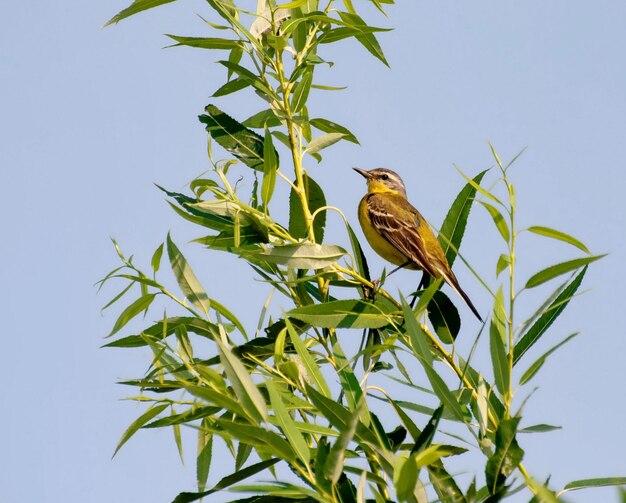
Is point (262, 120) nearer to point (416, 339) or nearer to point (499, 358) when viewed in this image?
point (416, 339)

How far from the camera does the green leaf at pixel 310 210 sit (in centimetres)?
439

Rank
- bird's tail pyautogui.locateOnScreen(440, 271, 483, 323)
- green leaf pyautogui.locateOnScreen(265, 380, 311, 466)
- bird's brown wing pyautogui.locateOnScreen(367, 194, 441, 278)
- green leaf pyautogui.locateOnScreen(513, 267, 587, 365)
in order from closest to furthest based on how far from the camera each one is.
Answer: green leaf pyautogui.locateOnScreen(265, 380, 311, 466) < green leaf pyautogui.locateOnScreen(513, 267, 587, 365) < bird's tail pyautogui.locateOnScreen(440, 271, 483, 323) < bird's brown wing pyautogui.locateOnScreen(367, 194, 441, 278)

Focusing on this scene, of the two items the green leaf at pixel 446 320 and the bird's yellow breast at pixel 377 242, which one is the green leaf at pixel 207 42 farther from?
the bird's yellow breast at pixel 377 242

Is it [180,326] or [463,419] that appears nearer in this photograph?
[463,419]

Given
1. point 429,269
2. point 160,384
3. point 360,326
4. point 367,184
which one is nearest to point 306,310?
point 360,326

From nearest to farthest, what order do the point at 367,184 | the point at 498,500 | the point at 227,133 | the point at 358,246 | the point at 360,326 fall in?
the point at 498,500 → the point at 360,326 → the point at 358,246 → the point at 227,133 → the point at 367,184

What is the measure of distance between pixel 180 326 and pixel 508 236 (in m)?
1.32

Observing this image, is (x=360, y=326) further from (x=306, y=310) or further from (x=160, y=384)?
(x=160, y=384)

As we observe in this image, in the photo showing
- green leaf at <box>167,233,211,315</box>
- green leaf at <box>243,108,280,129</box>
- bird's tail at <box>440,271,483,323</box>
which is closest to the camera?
green leaf at <box>167,233,211,315</box>

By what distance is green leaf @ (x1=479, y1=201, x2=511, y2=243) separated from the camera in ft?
11.0

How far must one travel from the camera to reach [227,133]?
4734mm

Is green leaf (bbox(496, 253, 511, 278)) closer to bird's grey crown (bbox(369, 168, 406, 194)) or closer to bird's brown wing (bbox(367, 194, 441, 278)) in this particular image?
bird's brown wing (bbox(367, 194, 441, 278))

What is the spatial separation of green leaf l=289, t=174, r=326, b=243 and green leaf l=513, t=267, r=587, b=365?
1.08 metres

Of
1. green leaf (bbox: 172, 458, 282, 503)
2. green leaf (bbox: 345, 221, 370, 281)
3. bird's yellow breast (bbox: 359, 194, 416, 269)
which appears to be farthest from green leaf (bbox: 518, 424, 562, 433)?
bird's yellow breast (bbox: 359, 194, 416, 269)
